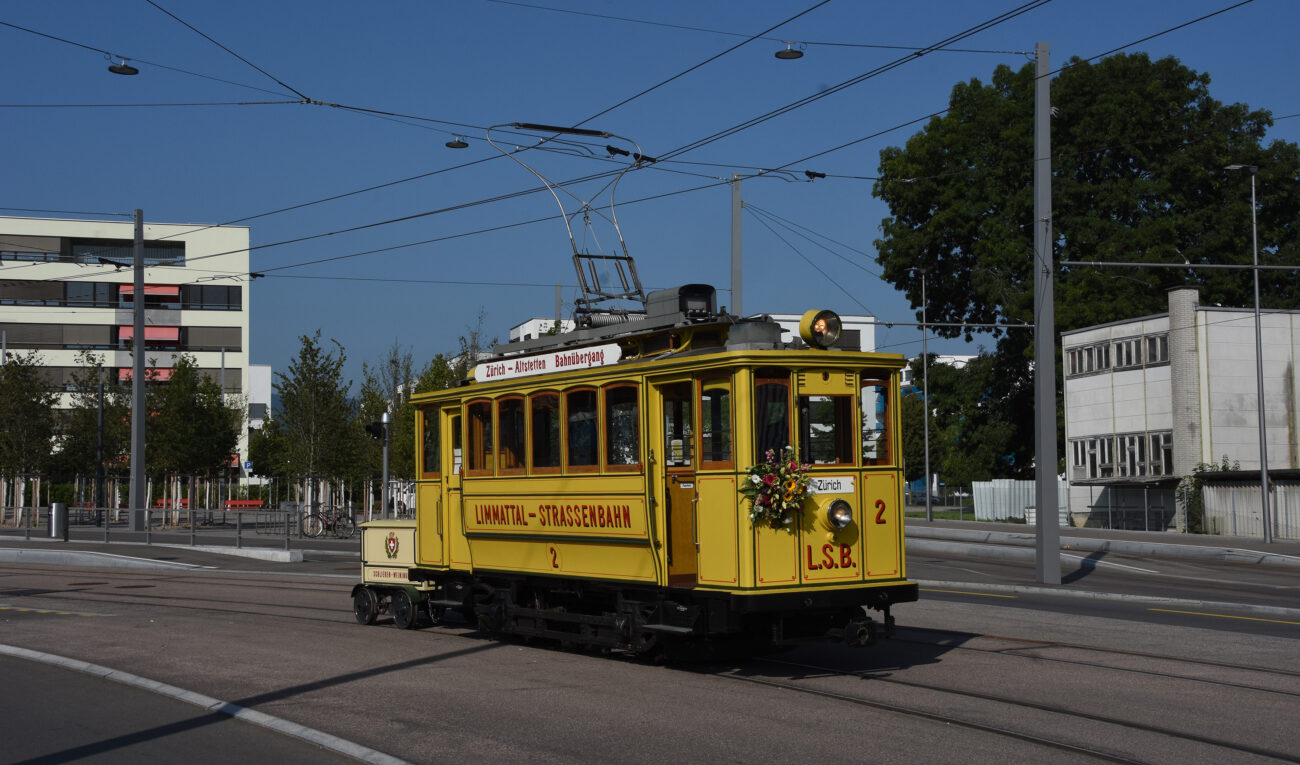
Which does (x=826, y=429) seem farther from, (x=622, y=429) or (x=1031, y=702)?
(x=1031, y=702)

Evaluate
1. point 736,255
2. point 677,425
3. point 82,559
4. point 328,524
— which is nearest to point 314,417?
point 328,524

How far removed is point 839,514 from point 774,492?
2.07 feet

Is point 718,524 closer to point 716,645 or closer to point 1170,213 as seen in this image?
point 716,645

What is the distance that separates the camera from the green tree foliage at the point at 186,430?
52.0 m

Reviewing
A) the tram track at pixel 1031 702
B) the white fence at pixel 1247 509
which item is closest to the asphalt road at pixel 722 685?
the tram track at pixel 1031 702

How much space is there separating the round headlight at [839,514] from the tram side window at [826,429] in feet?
1.36

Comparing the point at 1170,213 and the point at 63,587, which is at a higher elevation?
the point at 1170,213

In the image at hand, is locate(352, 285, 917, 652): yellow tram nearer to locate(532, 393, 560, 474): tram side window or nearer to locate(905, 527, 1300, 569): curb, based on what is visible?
locate(532, 393, 560, 474): tram side window

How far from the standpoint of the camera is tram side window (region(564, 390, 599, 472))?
12.5 metres

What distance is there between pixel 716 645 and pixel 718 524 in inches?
51.9

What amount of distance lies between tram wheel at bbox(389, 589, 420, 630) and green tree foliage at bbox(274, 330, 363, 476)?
2803 centimetres

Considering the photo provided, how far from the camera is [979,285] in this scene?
51.0 metres

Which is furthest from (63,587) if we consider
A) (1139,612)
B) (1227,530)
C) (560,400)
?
(1227,530)

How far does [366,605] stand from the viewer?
16250 mm
